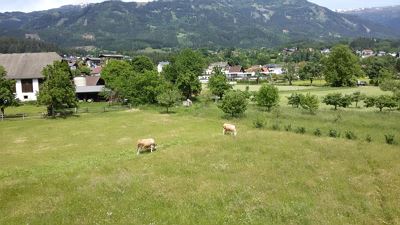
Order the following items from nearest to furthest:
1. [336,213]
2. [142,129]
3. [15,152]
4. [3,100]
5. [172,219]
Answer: [172,219] < [336,213] < [15,152] < [142,129] < [3,100]

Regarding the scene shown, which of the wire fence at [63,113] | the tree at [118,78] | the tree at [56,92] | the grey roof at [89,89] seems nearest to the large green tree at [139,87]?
the tree at [118,78]

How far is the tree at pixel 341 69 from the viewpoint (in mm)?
115812

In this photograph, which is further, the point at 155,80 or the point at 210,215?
the point at 155,80

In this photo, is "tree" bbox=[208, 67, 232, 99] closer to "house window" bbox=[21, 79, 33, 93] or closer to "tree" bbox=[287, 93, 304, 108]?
"tree" bbox=[287, 93, 304, 108]

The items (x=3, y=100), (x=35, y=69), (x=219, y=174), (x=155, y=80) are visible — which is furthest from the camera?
(x=35, y=69)

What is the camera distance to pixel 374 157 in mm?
30125

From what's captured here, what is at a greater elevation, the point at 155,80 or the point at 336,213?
the point at 155,80

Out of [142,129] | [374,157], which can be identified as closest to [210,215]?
[374,157]

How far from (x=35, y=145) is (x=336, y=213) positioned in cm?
3056

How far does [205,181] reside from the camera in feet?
79.5

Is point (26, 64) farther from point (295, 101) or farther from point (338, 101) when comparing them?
point (338, 101)

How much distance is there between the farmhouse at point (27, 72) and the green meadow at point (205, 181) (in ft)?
131

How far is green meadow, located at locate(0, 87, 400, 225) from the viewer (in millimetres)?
19922

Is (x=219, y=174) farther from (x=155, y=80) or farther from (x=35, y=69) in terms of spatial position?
(x=35, y=69)
